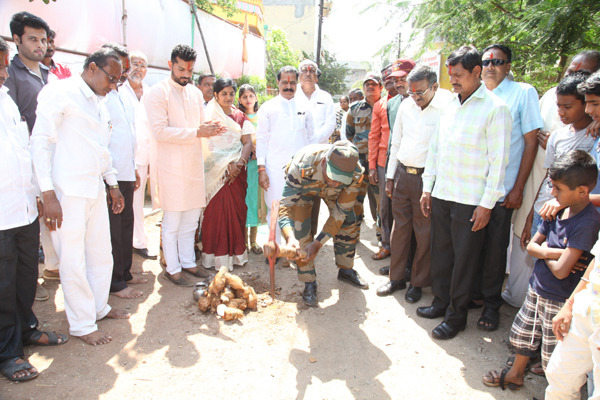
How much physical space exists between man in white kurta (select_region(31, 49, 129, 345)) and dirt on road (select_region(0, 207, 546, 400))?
1.10ft

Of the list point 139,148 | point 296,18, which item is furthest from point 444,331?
point 296,18

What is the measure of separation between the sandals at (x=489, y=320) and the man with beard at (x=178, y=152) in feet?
9.19

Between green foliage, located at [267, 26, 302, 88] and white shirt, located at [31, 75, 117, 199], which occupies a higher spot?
green foliage, located at [267, 26, 302, 88]

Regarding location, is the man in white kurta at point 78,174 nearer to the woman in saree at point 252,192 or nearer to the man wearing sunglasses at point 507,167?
the woman in saree at point 252,192

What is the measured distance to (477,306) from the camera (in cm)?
364

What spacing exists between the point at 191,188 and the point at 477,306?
9.95ft

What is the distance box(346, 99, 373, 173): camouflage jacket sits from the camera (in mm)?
5465

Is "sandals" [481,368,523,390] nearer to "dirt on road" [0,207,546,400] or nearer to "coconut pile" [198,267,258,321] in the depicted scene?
"dirt on road" [0,207,546,400]

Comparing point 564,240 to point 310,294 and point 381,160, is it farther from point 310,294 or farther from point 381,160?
point 381,160

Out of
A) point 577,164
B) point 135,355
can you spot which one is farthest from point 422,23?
point 135,355

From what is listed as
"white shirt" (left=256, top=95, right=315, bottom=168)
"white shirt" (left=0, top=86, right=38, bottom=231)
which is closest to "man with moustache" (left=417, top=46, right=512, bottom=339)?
"white shirt" (left=256, top=95, right=315, bottom=168)

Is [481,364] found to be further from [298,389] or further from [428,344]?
[298,389]

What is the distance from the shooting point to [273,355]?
289 centimetres

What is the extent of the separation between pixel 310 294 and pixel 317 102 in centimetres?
250
